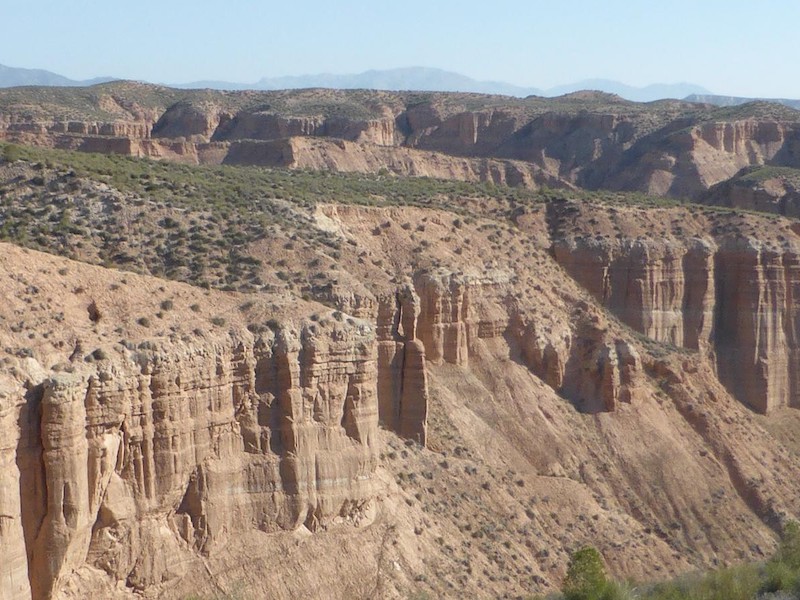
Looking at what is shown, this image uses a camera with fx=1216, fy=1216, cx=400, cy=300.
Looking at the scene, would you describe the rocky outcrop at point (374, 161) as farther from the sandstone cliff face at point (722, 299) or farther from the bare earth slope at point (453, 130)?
the sandstone cliff face at point (722, 299)

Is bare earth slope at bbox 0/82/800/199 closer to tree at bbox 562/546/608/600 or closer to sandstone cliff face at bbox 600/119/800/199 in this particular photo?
sandstone cliff face at bbox 600/119/800/199

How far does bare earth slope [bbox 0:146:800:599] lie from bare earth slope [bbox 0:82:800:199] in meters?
38.0

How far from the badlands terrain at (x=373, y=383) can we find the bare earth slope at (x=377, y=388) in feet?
0.26

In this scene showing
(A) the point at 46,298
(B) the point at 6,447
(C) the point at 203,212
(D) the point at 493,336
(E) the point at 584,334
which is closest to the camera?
(B) the point at 6,447

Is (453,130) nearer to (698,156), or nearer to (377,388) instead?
(698,156)

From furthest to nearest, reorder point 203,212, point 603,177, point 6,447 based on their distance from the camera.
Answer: point 603,177 < point 203,212 < point 6,447

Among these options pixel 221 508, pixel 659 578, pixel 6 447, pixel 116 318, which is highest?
pixel 116 318

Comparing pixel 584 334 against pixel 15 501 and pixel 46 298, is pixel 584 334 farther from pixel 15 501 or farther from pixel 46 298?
pixel 15 501

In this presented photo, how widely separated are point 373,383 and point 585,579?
7002mm

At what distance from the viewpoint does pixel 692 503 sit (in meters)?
42.6

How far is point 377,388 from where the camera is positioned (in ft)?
113

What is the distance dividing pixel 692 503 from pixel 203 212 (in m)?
19.9

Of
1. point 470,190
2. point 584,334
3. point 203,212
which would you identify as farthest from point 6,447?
point 470,190

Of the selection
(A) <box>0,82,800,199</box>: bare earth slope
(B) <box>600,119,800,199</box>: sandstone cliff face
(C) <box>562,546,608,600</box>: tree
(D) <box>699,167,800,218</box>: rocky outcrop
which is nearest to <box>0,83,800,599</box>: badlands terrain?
(C) <box>562,546,608,600</box>: tree
